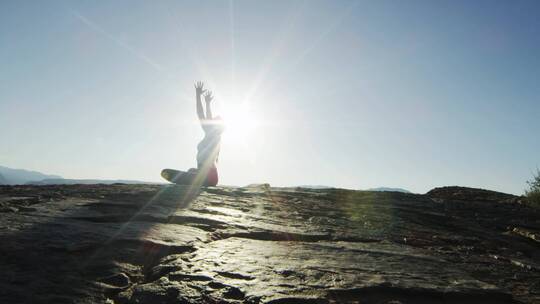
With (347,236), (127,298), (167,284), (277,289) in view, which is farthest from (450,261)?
(127,298)

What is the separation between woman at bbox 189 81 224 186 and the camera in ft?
32.5

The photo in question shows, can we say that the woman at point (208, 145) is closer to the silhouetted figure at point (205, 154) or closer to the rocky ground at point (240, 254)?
the silhouetted figure at point (205, 154)

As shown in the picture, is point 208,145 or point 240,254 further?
point 208,145

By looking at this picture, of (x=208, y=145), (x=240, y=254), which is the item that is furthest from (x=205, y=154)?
(x=240, y=254)

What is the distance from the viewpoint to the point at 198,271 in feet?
10.7

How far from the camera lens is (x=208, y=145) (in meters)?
10.4

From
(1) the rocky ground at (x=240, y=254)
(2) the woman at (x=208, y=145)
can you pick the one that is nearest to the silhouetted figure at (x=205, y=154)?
(2) the woman at (x=208, y=145)

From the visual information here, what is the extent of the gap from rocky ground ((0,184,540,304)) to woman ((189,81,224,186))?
313 cm

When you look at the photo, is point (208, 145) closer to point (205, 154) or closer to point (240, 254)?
point (205, 154)

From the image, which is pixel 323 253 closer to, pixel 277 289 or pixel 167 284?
pixel 277 289

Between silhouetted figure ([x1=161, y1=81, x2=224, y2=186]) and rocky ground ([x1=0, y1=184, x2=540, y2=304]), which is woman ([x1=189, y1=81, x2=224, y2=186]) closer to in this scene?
silhouetted figure ([x1=161, y1=81, x2=224, y2=186])

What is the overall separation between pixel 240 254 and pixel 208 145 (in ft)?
22.3

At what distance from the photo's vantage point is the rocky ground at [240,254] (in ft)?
9.37

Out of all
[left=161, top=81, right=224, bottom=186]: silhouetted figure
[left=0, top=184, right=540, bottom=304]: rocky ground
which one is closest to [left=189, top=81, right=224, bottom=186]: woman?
[left=161, top=81, right=224, bottom=186]: silhouetted figure
